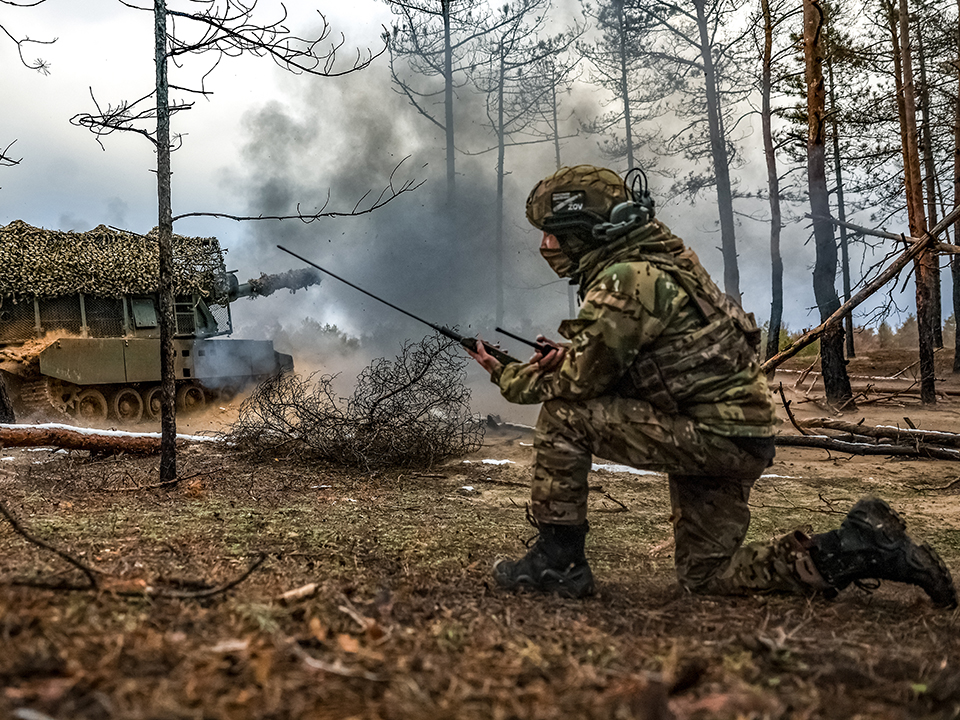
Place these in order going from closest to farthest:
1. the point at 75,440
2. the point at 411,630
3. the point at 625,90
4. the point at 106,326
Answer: the point at 411,630 → the point at 75,440 → the point at 106,326 → the point at 625,90

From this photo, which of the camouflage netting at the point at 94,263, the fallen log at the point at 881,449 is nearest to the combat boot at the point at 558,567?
the fallen log at the point at 881,449

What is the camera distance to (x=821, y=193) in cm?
1250

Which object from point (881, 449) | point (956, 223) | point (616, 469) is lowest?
point (616, 469)

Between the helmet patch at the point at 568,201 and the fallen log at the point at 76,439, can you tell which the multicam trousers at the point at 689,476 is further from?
the fallen log at the point at 76,439

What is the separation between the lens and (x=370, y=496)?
6273mm

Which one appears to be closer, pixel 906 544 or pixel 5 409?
pixel 906 544

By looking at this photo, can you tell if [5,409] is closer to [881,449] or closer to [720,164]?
[881,449]

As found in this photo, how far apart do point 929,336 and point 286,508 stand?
11.8 m

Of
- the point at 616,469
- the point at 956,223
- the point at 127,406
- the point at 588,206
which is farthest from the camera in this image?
the point at 956,223

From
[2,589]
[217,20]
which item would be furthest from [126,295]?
[2,589]

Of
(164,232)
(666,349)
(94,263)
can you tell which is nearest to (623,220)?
(666,349)

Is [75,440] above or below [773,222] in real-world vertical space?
below

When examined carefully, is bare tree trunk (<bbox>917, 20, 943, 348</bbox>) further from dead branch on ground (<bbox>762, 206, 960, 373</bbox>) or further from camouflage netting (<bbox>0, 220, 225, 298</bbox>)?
camouflage netting (<bbox>0, 220, 225, 298</bbox>)

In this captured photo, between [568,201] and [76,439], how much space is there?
5.80 metres
